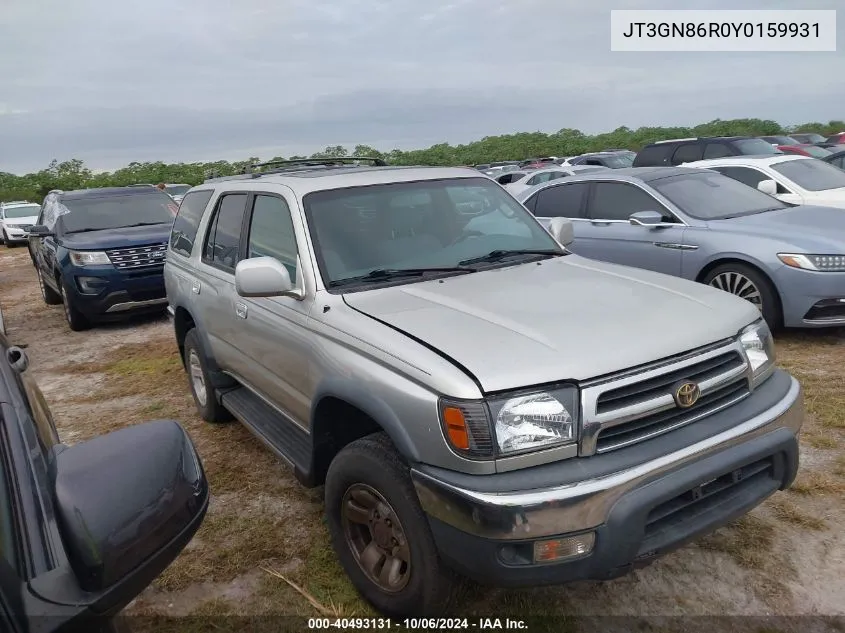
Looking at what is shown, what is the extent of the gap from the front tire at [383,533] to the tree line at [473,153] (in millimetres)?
29652

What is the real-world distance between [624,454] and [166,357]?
20.0 ft

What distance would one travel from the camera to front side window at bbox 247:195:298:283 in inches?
132

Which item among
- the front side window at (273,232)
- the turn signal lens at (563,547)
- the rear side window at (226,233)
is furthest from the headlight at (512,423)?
the rear side window at (226,233)

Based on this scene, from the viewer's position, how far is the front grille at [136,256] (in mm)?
8453

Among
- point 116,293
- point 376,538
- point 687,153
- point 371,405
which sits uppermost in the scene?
point 687,153

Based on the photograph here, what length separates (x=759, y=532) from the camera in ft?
10.1

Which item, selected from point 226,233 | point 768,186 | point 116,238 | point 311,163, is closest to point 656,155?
point 768,186

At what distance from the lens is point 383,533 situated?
8.53 feet

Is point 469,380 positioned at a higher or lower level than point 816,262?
higher

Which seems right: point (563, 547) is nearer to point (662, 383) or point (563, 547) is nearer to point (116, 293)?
point (662, 383)

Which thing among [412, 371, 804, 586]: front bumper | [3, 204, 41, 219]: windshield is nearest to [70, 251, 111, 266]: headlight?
[412, 371, 804, 586]: front bumper

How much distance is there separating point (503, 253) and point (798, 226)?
3.77 metres

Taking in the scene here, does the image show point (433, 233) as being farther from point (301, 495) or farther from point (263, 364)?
point (301, 495)

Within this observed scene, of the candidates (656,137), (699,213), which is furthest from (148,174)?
(699,213)
